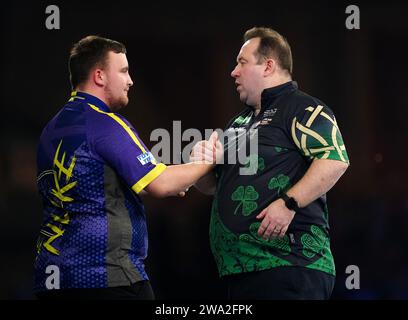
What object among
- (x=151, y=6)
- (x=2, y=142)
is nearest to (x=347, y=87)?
(x=151, y=6)

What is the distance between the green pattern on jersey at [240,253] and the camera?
2.84m

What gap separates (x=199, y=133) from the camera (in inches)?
212

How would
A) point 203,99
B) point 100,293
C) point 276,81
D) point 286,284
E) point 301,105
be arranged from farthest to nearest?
point 203,99
point 276,81
point 301,105
point 286,284
point 100,293

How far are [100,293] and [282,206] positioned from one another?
744 mm

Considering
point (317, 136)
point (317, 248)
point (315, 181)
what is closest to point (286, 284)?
point (317, 248)

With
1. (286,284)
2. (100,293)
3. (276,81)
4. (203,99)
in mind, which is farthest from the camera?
(203,99)

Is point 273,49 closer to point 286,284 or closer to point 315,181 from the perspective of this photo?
point 315,181

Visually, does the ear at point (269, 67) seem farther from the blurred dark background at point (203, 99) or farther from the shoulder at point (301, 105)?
the blurred dark background at point (203, 99)

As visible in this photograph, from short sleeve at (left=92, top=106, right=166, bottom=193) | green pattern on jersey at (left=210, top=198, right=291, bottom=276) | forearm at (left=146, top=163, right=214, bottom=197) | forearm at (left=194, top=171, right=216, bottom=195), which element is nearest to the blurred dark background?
forearm at (left=194, top=171, right=216, bottom=195)

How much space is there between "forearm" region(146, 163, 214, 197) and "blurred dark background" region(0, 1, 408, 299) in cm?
229

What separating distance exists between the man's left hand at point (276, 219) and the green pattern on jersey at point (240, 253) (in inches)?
2.8

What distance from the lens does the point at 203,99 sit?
5.57 metres

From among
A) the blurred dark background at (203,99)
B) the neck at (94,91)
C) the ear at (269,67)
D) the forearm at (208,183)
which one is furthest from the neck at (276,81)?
the blurred dark background at (203,99)
